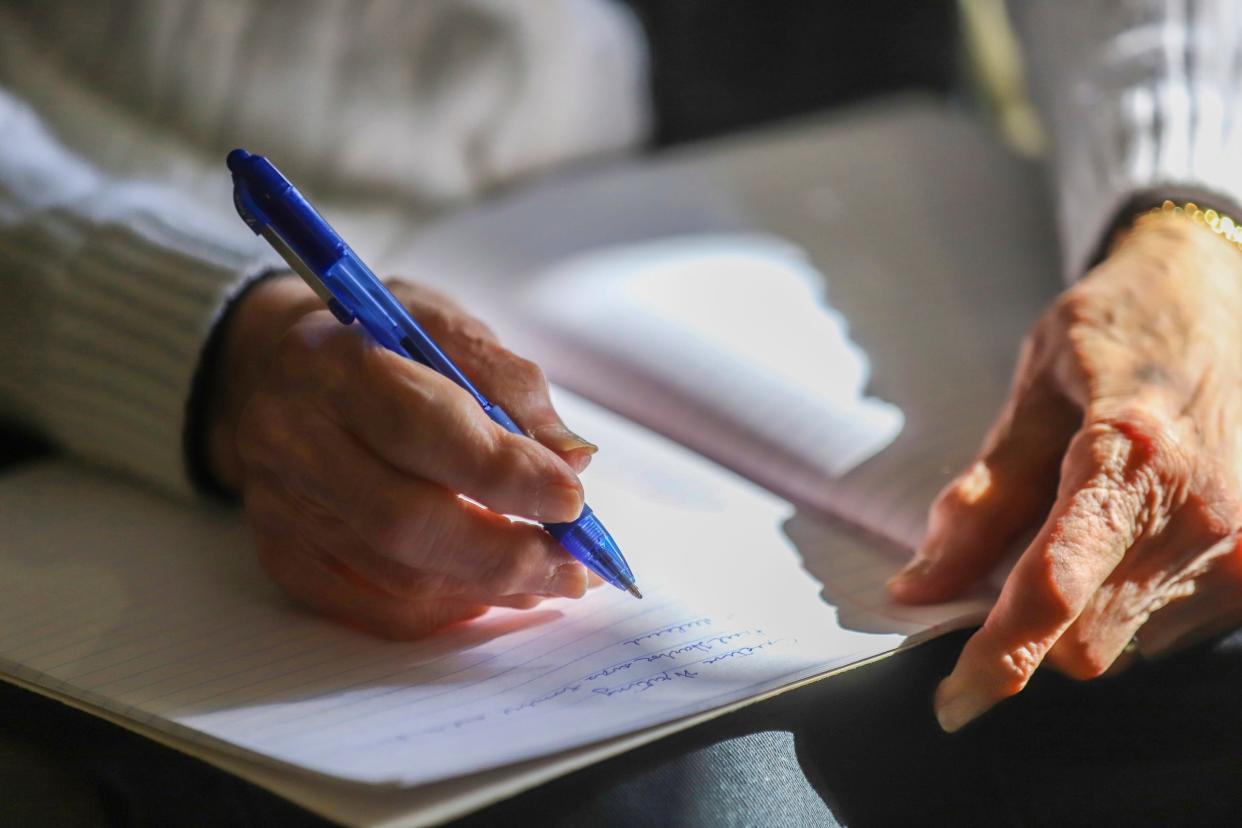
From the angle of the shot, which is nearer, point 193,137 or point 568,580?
point 568,580

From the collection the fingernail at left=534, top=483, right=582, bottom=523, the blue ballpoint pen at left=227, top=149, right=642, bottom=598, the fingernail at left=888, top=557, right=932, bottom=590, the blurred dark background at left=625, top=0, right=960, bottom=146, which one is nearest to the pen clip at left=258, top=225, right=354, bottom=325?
the blue ballpoint pen at left=227, top=149, right=642, bottom=598

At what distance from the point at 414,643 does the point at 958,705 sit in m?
0.23

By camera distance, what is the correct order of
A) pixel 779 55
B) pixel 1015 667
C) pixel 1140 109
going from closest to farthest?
pixel 1015 667
pixel 1140 109
pixel 779 55

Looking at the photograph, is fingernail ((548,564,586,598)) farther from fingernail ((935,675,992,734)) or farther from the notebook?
fingernail ((935,675,992,734))

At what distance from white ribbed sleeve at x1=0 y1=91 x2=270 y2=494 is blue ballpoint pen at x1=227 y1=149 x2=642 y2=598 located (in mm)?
141

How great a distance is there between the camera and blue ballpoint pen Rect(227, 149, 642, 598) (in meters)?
0.49

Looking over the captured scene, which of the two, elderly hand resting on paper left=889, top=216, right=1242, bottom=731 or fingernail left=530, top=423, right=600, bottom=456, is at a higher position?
fingernail left=530, top=423, right=600, bottom=456

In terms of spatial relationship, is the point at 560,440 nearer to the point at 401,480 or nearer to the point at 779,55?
→ the point at 401,480

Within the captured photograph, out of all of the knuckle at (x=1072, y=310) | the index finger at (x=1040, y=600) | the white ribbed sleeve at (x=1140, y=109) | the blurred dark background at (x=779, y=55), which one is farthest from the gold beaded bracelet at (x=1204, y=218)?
the blurred dark background at (x=779, y=55)

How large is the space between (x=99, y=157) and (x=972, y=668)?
26.0 inches

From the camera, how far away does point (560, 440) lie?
0.53 meters

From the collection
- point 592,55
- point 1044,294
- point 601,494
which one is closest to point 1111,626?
point 601,494

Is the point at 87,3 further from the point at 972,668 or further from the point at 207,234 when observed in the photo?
the point at 972,668

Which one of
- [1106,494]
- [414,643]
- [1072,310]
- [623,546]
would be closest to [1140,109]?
[1072,310]
